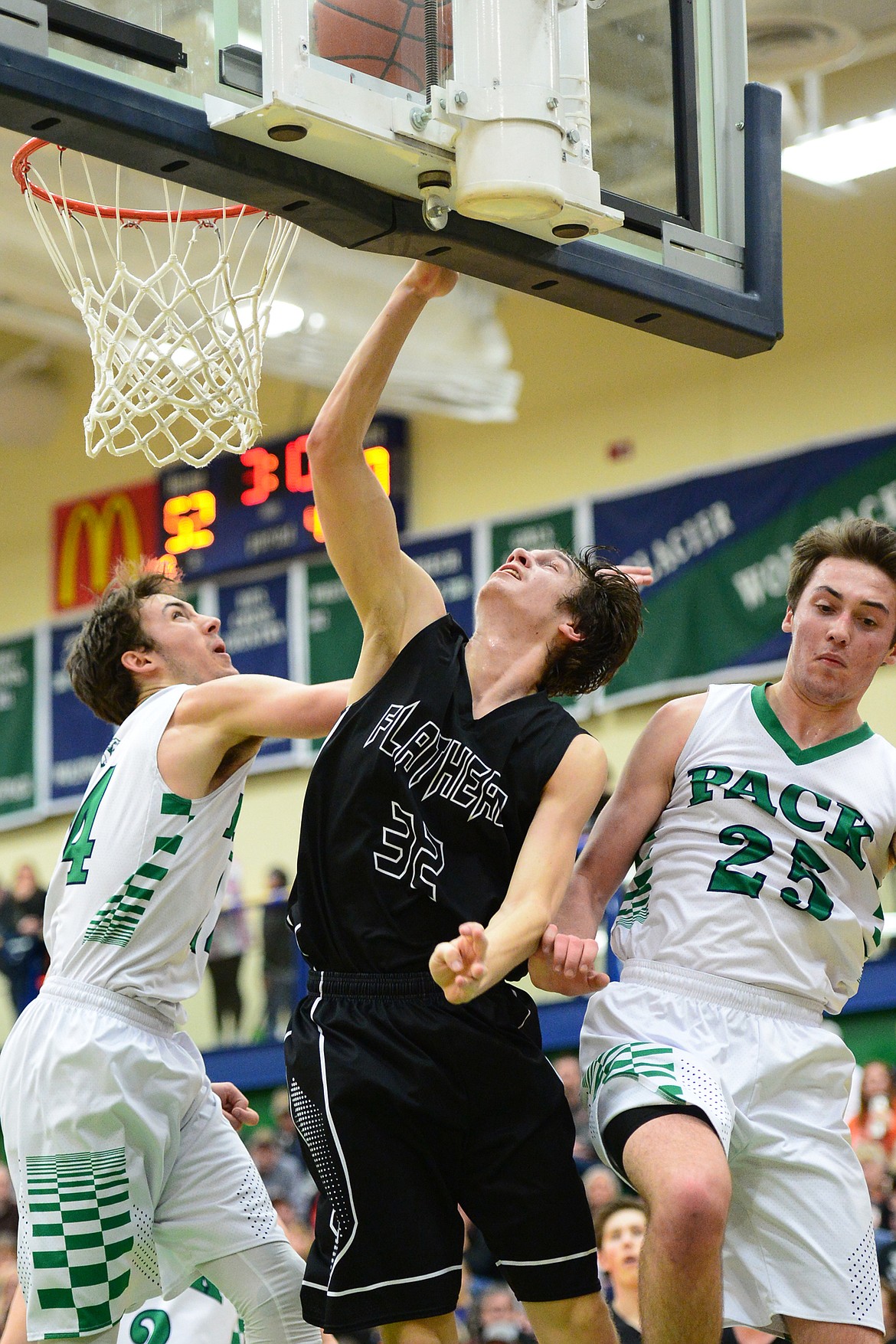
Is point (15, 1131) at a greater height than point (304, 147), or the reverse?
point (304, 147)

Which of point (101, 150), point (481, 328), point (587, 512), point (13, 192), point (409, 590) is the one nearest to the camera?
point (101, 150)

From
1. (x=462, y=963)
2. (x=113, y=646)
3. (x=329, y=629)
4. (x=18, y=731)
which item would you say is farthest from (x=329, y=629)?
(x=462, y=963)

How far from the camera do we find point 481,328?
44.9 feet

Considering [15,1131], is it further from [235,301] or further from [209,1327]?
[235,301]

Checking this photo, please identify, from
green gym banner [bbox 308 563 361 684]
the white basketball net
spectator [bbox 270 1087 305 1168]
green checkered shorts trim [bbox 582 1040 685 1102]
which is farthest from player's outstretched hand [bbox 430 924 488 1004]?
green gym banner [bbox 308 563 361 684]

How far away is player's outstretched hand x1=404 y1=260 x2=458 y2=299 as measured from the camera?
165 inches

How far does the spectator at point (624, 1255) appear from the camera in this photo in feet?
26.7

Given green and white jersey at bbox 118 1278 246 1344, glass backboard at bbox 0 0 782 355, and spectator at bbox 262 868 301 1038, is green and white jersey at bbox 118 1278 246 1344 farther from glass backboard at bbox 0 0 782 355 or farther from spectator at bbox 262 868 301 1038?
spectator at bbox 262 868 301 1038

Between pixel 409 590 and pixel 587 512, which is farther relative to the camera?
pixel 587 512

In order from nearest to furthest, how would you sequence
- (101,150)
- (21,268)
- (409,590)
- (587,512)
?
(101,150) → (409,590) → (21,268) → (587,512)

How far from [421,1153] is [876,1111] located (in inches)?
308

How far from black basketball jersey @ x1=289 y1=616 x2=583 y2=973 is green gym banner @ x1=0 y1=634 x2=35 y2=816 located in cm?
1416

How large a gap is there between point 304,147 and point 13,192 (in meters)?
7.07

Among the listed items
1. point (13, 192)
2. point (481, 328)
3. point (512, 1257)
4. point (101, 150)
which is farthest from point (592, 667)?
point (481, 328)
